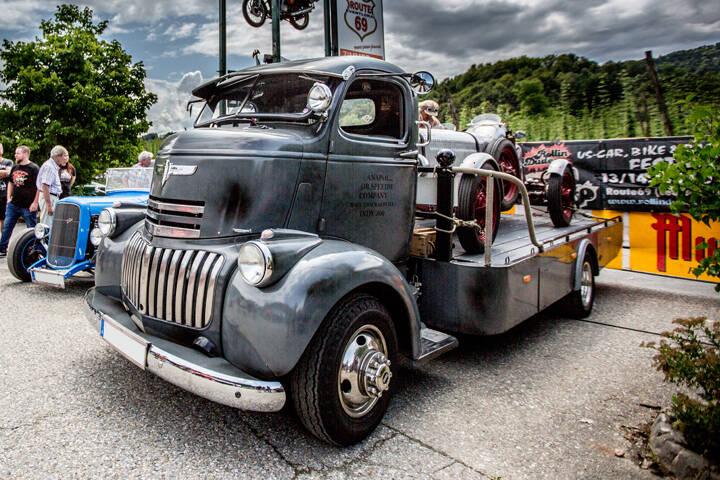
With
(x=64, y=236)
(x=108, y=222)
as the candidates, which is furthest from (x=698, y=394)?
(x=64, y=236)

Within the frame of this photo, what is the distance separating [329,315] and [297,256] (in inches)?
14.6

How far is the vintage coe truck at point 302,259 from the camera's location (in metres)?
2.69

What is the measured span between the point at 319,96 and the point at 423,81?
3.31ft

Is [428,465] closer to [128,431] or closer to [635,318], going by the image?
[128,431]

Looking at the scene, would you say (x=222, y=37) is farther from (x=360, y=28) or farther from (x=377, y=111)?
(x=377, y=111)

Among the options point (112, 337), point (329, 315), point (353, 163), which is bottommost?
point (112, 337)

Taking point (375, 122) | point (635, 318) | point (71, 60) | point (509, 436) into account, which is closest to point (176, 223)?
point (375, 122)

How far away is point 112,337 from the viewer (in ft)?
10.4

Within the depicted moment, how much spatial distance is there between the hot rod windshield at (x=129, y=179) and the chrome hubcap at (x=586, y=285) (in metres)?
6.26

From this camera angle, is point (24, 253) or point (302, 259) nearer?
point (302, 259)

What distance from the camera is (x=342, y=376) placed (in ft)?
9.41

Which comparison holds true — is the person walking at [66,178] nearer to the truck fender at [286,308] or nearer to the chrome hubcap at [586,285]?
the truck fender at [286,308]

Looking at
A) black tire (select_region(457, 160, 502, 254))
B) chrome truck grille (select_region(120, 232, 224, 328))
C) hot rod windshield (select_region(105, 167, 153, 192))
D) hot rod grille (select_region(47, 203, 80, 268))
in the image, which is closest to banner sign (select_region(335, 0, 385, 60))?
hot rod windshield (select_region(105, 167, 153, 192))

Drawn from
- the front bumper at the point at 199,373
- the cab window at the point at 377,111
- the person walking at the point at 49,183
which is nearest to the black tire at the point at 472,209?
the cab window at the point at 377,111
